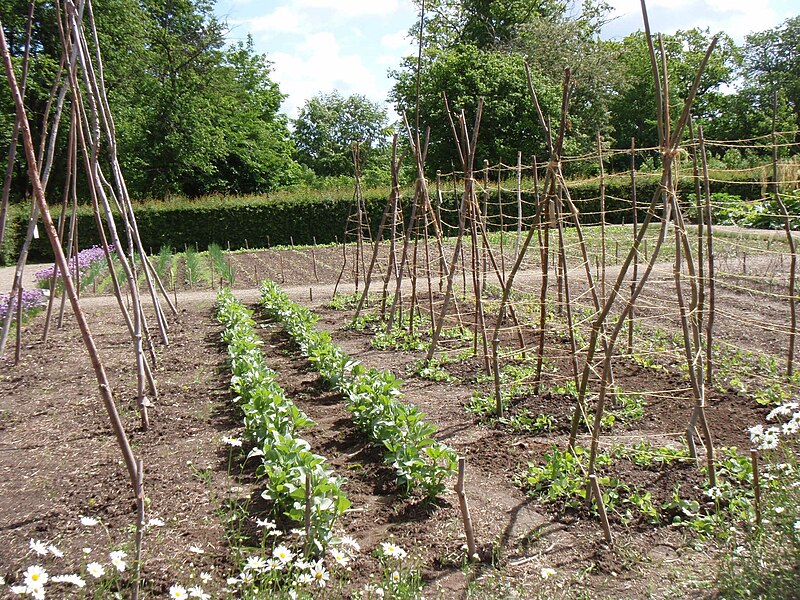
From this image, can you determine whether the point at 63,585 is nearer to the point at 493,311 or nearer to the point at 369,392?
the point at 369,392

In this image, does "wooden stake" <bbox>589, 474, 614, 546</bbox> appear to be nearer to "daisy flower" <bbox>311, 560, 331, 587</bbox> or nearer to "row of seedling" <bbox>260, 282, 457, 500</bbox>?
"row of seedling" <bbox>260, 282, 457, 500</bbox>

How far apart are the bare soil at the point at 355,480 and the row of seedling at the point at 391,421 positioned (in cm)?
12

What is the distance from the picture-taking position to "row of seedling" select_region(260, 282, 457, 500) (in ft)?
11.1

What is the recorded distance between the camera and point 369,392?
4242mm

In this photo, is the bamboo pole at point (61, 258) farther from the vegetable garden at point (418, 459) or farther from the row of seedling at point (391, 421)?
the row of seedling at point (391, 421)

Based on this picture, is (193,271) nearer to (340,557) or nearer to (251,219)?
(340,557)

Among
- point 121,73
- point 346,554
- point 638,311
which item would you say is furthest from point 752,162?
point 346,554

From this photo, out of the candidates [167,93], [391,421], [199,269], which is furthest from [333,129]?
[391,421]

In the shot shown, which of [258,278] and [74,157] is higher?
[74,157]

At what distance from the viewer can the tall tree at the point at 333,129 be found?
4584cm

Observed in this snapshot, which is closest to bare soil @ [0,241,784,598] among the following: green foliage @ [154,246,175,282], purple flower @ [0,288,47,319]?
purple flower @ [0,288,47,319]

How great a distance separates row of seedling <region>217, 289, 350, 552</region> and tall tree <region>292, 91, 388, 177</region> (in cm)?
4096

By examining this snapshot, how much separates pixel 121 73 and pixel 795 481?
87.1ft

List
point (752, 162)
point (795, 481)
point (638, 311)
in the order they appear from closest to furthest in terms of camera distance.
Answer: point (795, 481) → point (638, 311) → point (752, 162)
